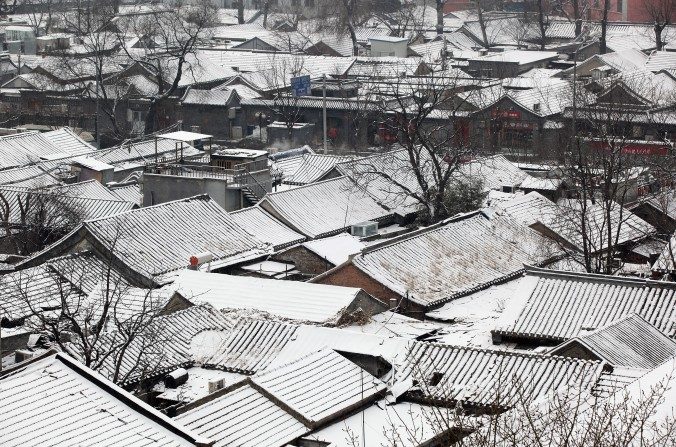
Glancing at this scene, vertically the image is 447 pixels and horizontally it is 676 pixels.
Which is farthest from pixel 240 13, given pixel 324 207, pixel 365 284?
pixel 365 284

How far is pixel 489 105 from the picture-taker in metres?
45.1

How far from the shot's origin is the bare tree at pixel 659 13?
59894 millimetres

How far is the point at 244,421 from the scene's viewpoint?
16.3 meters

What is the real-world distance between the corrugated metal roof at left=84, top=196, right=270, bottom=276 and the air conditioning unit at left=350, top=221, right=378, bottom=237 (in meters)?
2.53

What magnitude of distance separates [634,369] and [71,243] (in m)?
11.6

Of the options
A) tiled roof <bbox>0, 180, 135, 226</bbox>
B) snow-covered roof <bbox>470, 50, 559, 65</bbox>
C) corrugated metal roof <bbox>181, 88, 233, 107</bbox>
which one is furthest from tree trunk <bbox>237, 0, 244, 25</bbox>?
tiled roof <bbox>0, 180, 135, 226</bbox>

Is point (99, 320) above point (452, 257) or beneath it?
above

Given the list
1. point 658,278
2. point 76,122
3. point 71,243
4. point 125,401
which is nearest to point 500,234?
point 658,278

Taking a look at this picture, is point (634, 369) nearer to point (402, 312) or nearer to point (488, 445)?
point (402, 312)

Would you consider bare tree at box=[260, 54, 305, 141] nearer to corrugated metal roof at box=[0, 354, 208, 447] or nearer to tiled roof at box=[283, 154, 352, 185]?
Result: tiled roof at box=[283, 154, 352, 185]

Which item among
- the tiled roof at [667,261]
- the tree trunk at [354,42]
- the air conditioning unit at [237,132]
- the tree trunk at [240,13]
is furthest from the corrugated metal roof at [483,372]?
the tree trunk at [240,13]

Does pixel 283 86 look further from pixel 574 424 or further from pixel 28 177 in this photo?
pixel 574 424

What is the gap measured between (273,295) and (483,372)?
18.4 feet

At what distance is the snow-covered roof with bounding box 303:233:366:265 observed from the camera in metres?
26.8
